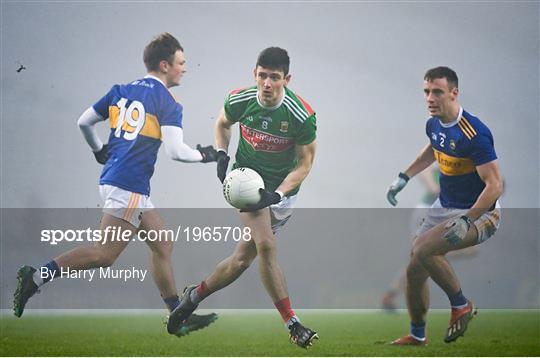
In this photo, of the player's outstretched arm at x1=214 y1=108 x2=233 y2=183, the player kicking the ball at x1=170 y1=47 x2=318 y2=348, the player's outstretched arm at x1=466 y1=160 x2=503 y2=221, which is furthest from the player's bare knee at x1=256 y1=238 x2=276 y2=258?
the player's outstretched arm at x1=466 y1=160 x2=503 y2=221

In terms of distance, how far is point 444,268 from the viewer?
6.70 metres

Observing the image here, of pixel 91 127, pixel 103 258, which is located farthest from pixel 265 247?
pixel 91 127

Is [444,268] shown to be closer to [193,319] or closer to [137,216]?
[193,319]

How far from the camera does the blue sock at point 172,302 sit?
6.71 meters

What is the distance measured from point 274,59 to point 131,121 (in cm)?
120

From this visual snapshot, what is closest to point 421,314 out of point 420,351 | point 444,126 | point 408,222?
point 420,351

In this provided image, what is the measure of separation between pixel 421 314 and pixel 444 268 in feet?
1.32

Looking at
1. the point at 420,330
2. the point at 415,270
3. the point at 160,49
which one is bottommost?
the point at 420,330

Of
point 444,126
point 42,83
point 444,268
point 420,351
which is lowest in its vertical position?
point 420,351

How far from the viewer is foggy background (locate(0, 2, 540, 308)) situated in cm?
668

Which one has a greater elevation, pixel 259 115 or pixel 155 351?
pixel 259 115

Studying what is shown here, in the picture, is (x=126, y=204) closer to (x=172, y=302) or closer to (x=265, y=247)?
(x=172, y=302)

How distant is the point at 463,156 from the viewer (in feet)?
21.7

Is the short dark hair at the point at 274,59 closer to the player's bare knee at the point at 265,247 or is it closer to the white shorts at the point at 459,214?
the player's bare knee at the point at 265,247
